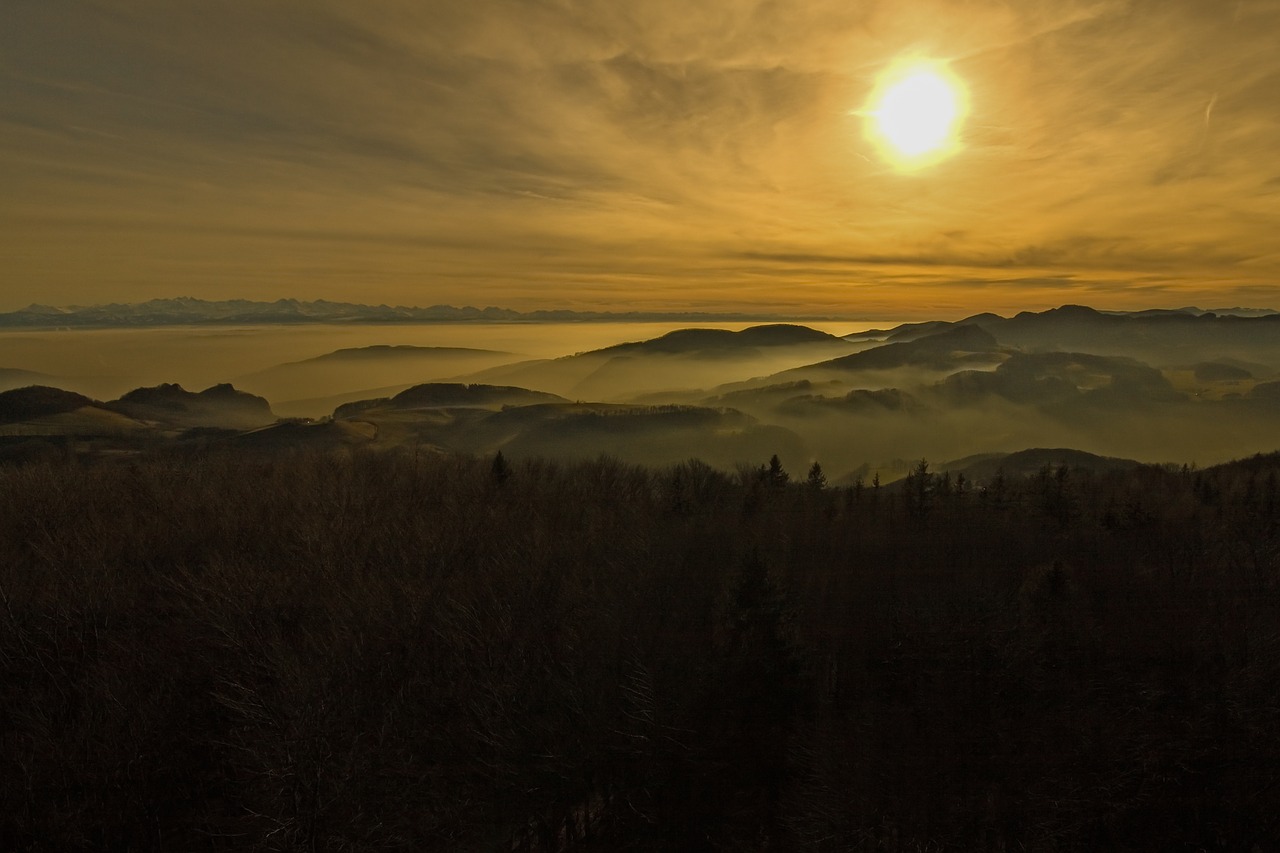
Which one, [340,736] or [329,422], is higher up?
[340,736]

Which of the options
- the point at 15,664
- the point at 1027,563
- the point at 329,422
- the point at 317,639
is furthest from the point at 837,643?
the point at 329,422

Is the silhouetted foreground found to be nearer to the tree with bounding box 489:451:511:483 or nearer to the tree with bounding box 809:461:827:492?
the tree with bounding box 489:451:511:483

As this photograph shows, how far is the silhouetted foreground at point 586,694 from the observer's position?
991 inches

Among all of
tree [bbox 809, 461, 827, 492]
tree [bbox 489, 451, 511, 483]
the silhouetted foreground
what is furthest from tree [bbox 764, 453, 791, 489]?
tree [bbox 489, 451, 511, 483]

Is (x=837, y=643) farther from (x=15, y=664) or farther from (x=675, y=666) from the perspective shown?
(x=15, y=664)

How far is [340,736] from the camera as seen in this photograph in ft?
82.4

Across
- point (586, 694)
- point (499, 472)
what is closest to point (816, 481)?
point (499, 472)

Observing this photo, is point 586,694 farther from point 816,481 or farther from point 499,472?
point 816,481

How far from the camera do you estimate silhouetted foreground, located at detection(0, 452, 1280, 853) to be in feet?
82.6

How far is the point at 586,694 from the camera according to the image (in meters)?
30.8

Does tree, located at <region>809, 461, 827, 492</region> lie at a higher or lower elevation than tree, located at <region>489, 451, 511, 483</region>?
lower

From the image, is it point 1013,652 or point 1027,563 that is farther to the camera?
point 1027,563

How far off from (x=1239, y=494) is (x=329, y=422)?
196734 millimetres

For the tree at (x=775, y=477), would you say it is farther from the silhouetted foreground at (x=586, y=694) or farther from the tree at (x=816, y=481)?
the silhouetted foreground at (x=586, y=694)
